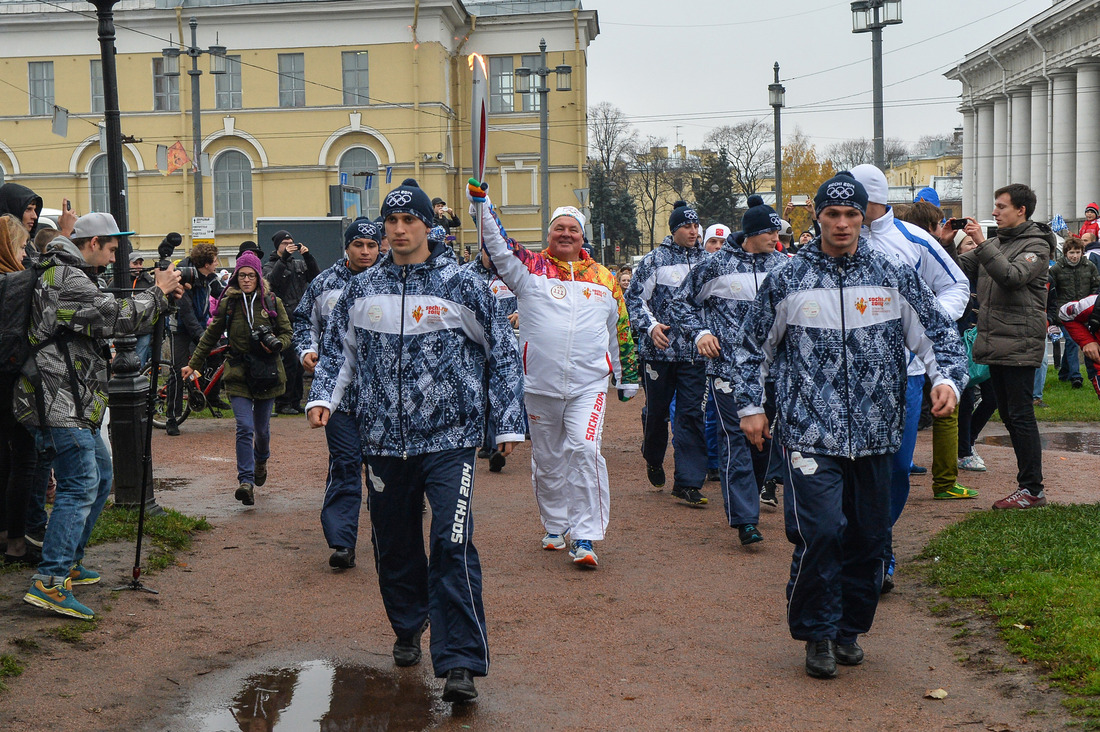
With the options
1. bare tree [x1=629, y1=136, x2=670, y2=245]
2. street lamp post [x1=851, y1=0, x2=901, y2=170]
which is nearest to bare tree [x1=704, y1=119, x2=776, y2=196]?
bare tree [x1=629, y1=136, x2=670, y2=245]

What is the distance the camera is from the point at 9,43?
51188 millimetres

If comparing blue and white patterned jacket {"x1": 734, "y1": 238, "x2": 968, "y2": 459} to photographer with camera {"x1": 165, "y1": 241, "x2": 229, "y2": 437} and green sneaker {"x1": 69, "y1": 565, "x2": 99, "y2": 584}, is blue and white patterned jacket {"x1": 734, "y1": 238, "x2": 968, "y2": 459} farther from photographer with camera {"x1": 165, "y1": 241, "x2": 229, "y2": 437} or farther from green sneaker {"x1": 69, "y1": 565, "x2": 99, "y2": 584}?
photographer with camera {"x1": 165, "y1": 241, "x2": 229, "y2": 437}

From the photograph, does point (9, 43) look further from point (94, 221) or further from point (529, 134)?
point (94, 221)

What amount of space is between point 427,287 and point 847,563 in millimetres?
2257

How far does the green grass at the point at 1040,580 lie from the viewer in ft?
17.1

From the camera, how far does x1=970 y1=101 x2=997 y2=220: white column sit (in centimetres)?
6831

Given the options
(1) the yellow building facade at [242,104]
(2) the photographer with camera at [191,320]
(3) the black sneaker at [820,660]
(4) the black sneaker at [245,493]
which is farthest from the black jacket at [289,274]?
(1) the yellow building facade at [242,104]

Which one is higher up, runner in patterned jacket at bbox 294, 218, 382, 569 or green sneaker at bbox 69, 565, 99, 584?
runner in patterned jacket at bbox 294, 218, 382, 569

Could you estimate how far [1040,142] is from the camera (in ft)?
189

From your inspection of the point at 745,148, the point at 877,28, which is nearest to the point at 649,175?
the point at 745,148

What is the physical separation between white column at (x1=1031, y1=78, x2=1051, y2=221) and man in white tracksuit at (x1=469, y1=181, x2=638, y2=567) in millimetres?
53055

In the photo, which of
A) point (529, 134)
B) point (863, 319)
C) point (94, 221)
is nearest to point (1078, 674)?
point (863, 319)

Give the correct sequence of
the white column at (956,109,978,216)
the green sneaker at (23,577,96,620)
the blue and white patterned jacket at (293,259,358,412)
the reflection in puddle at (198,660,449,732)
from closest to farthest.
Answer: the reflection in puddle at (198,660,449,732), the green sneaker at (23,577,96,620), the blue and white patterned jacket at (293,259,358,412), the white column at (956,109,978,216)

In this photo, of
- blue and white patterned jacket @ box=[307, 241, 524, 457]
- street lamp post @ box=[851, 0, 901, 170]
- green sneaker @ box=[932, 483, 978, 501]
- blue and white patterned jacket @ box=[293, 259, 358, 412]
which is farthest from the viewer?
street lamp post @ box=[851, 0, 901, 170]
